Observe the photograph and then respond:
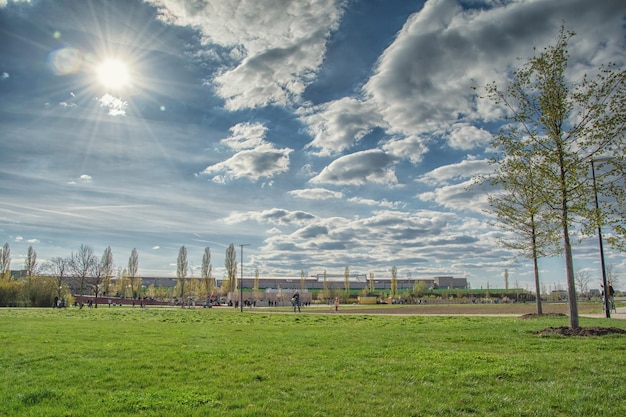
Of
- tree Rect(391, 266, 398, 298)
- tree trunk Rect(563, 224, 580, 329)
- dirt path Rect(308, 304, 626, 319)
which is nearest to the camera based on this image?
tree trunk Rect(563, 224, 580, 329)

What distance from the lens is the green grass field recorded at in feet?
22.5

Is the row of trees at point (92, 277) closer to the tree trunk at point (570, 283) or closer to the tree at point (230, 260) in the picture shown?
the tree at point (230, 260)

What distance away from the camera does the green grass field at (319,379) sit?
686 cm

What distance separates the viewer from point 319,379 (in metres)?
8.73

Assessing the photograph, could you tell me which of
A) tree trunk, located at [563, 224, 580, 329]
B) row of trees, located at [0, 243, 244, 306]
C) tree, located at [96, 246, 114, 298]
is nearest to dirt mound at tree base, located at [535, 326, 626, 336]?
tree trunk, located at [563, 224, 580, 329]

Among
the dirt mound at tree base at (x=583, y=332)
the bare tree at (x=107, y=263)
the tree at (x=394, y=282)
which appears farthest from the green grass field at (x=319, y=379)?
the tree at (x=394, y=282)

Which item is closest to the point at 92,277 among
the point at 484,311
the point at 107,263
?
the point at 107,263

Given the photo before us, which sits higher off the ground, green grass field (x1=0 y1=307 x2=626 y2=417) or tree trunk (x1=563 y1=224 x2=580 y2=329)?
tree trunk (x1=563 y1=224 x2=580 y2=329)

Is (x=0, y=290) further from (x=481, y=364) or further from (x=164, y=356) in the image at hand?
(x=481, y=364)

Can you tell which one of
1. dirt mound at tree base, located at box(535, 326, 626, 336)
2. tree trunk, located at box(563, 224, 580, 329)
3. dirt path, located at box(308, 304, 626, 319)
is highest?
tree trunk, located at box(563, 224, 580, 329)

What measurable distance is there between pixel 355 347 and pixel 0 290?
6961cm

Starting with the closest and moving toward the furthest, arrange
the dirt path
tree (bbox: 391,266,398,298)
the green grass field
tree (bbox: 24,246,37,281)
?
the green grass field → the dirt path → tree (bbox: 24,246,37,281) → tree (bbox: 391,266,398,298)

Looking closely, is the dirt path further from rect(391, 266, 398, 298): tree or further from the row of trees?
rect(391, 266, 398, 298): tree

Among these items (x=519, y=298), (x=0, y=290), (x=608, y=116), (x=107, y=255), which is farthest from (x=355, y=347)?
(x=519, y=298)
